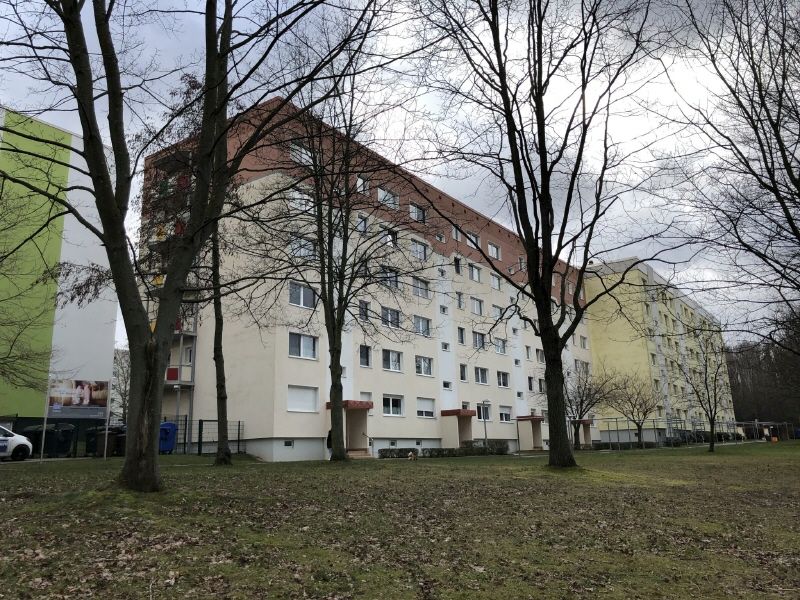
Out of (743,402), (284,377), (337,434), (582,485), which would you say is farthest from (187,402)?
(743,402)

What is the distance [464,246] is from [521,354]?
1142 centimetres

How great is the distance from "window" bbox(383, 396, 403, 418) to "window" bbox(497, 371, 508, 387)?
12.9 meters

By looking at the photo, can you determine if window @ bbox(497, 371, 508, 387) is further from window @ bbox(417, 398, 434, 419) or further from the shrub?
the shrub

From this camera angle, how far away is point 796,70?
12.0 m

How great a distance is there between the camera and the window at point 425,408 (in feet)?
129

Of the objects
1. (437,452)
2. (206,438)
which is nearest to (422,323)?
(437,452)

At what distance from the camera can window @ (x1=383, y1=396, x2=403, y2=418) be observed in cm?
3653

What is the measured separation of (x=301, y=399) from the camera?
31.7m

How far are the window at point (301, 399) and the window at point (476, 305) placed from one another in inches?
732

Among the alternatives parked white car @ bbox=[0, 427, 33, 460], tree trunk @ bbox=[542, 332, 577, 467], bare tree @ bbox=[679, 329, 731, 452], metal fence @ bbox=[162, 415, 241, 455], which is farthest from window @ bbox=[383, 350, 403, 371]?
tree trunk @ bbox=[542, 332, 577, 467]

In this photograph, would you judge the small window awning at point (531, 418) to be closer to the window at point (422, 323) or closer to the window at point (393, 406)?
the window at point (422, 323)

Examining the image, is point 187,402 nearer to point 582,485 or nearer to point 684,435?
point 582,485

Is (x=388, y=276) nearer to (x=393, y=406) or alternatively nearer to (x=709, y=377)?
(x=393, y=406)

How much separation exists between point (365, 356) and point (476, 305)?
1508cm
